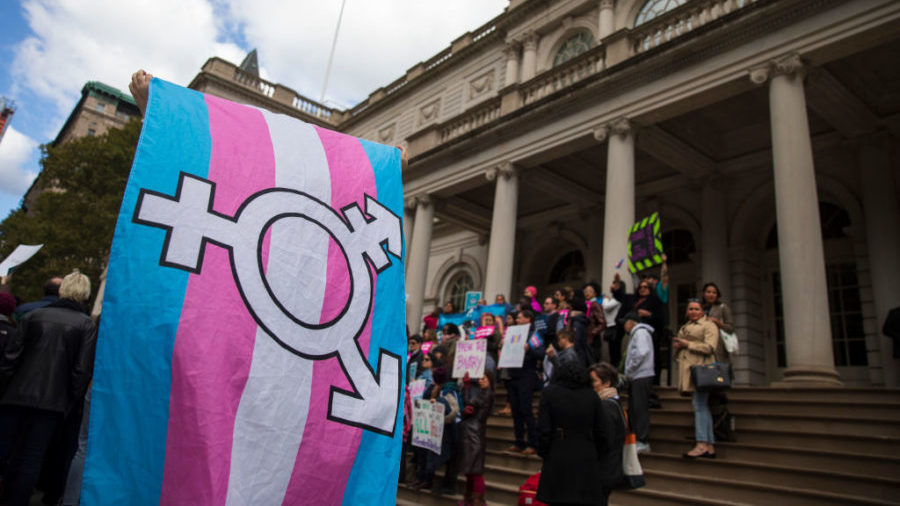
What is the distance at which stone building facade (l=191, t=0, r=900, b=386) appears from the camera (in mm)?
9055

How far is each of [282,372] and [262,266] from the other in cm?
45

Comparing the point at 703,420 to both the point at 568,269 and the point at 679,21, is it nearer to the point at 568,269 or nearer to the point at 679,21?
the point at 679,21

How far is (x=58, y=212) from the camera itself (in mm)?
23734

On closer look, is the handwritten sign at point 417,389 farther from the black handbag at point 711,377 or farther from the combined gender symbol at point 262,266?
the combined gender symbol at point 262,266

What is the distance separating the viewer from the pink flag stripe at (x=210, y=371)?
76.5 inches

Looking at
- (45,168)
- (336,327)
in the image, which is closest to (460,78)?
(45,168)

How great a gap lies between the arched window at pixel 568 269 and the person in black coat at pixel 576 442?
44.9 ft

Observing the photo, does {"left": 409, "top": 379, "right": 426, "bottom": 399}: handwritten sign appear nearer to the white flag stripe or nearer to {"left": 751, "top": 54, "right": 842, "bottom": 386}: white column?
{"left": 751, "top": 54, "right": 842, "bottom": 386}: white column

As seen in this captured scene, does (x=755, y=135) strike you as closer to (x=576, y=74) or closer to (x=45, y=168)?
(x=576, y=74)

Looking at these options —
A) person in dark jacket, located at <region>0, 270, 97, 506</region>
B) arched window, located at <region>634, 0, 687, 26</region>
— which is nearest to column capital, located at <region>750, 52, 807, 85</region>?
arched window, located at <region>634, 0, 687, 26</region>

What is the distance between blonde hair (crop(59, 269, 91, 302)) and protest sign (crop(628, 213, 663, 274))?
7.65 metres

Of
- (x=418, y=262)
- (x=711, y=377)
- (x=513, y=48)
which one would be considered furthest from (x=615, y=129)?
(x=513, y=48)

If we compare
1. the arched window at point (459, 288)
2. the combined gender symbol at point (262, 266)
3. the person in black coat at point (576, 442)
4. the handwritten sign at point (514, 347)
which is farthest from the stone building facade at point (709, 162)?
the combined gender symbol at point (262, 266)

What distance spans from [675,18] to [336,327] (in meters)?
11.7
